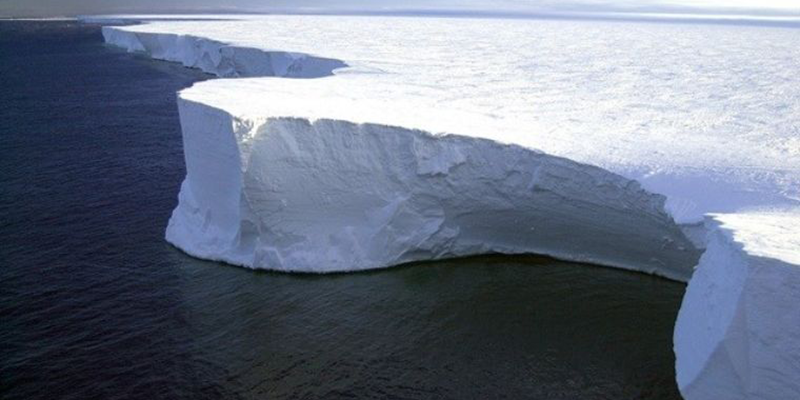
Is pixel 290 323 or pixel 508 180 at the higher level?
pixel 508 180

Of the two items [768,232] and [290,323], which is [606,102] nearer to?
[768,232]

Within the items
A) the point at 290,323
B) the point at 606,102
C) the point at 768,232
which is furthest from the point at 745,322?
the point at 606,102

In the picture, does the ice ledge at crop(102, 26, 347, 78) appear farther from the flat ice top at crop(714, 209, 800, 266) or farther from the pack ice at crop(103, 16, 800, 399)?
the flat ice top at crop(714, 209, 800, 266)

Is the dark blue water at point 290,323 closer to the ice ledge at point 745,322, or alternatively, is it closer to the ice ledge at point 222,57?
the ice ledge at point 745,322

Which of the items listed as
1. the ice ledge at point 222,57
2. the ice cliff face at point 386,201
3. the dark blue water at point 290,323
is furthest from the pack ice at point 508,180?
the ice ledge at point 222,57

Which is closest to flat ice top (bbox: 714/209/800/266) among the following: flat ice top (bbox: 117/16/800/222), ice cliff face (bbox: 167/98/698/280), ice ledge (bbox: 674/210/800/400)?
ice ledge (bbox: 674/210/800/400)

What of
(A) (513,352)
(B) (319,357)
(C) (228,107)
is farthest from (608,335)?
(C) (228,107)

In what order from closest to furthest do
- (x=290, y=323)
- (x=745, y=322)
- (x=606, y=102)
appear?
(x=745, y=322)
(x=290, y=323)
(x=606, y=102)

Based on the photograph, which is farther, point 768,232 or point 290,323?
point 290,323
